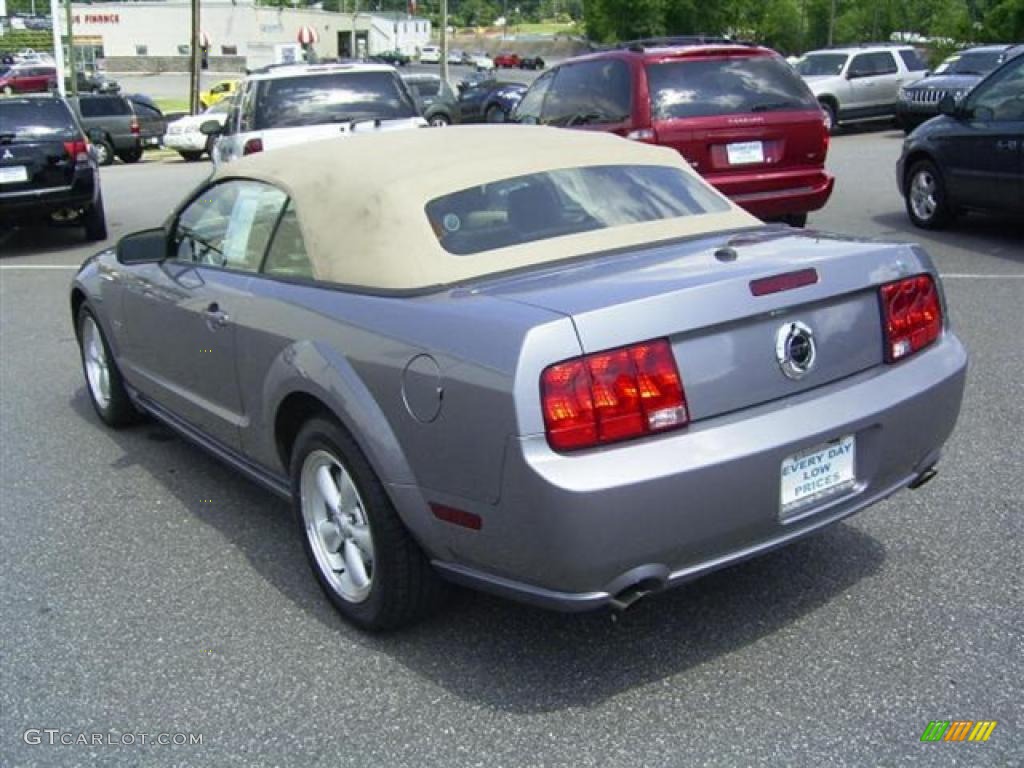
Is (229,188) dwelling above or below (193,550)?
above

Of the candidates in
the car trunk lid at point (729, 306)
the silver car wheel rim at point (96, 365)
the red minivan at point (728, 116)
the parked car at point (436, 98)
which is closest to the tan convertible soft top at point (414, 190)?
the car trunk lid at point (729, 306)

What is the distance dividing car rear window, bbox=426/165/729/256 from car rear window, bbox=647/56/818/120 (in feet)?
16.3

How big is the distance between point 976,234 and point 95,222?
949 cm

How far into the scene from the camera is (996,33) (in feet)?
112

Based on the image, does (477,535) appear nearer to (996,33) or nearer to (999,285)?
(999,285)

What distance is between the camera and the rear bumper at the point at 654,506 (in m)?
2.99

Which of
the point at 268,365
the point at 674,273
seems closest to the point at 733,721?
the point at 674,273

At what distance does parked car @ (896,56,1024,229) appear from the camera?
9695mm

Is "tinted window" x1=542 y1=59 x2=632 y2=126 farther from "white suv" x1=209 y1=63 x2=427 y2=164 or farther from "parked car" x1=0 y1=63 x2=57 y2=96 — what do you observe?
"parked car" x1=0 y1=63 x2=57 y2=96

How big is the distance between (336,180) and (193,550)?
1554 millimetres

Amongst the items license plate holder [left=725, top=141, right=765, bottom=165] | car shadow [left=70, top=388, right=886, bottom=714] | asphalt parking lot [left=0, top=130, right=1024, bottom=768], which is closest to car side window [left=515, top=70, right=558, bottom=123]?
license plate holder [left=725, top=141, right=765, bottom=165]

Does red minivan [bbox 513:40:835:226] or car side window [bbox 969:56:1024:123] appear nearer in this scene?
red minivan [bbox 513:40:835:226]

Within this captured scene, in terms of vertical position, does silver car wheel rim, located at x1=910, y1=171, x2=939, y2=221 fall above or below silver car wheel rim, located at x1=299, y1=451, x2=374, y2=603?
above

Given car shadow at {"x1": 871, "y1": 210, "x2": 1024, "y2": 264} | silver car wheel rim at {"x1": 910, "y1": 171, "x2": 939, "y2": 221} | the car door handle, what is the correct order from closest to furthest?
1. the car door handle
2. car shadow at {"x1": 871, "y1": 210, "x2": 1024, "y2": 264}
3. silver car wheel rim at {"x1": 910, "y1": 171, "x2": 939, "y2": 221}
